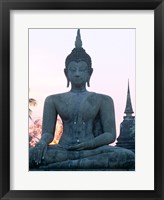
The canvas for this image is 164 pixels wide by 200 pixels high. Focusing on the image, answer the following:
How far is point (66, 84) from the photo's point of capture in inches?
84.9

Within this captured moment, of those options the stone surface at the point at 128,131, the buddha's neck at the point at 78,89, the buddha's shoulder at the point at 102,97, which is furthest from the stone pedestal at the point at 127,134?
the buddha's neck at the point at 78,89

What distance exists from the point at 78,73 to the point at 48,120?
0.23 m

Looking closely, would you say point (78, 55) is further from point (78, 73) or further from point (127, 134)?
point (127, 134)

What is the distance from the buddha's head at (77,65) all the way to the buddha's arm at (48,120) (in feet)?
0.40

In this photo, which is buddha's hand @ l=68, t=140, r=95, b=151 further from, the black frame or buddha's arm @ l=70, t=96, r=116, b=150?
the black frame

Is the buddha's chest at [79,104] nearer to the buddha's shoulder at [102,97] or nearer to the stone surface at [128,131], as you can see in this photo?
the buddha's shoulder at [102,97]

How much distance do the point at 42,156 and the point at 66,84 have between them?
1.02 ft

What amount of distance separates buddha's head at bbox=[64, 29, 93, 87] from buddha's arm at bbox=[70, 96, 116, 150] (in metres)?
0.12

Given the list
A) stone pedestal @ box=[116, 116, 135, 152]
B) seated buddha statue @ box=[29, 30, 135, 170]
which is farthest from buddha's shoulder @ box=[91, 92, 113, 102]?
stone pedestal @ box=[116, 116, 135, 152]

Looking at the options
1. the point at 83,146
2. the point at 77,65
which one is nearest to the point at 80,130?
the point at 83,146

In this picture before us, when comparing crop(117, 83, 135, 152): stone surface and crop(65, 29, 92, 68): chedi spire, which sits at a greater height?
crop(65, 29, 92, 68): chedi spire

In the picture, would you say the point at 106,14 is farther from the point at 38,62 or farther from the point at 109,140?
the point at 109,140

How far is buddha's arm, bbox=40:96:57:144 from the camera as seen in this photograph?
2.14m

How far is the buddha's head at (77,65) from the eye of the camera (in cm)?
215
